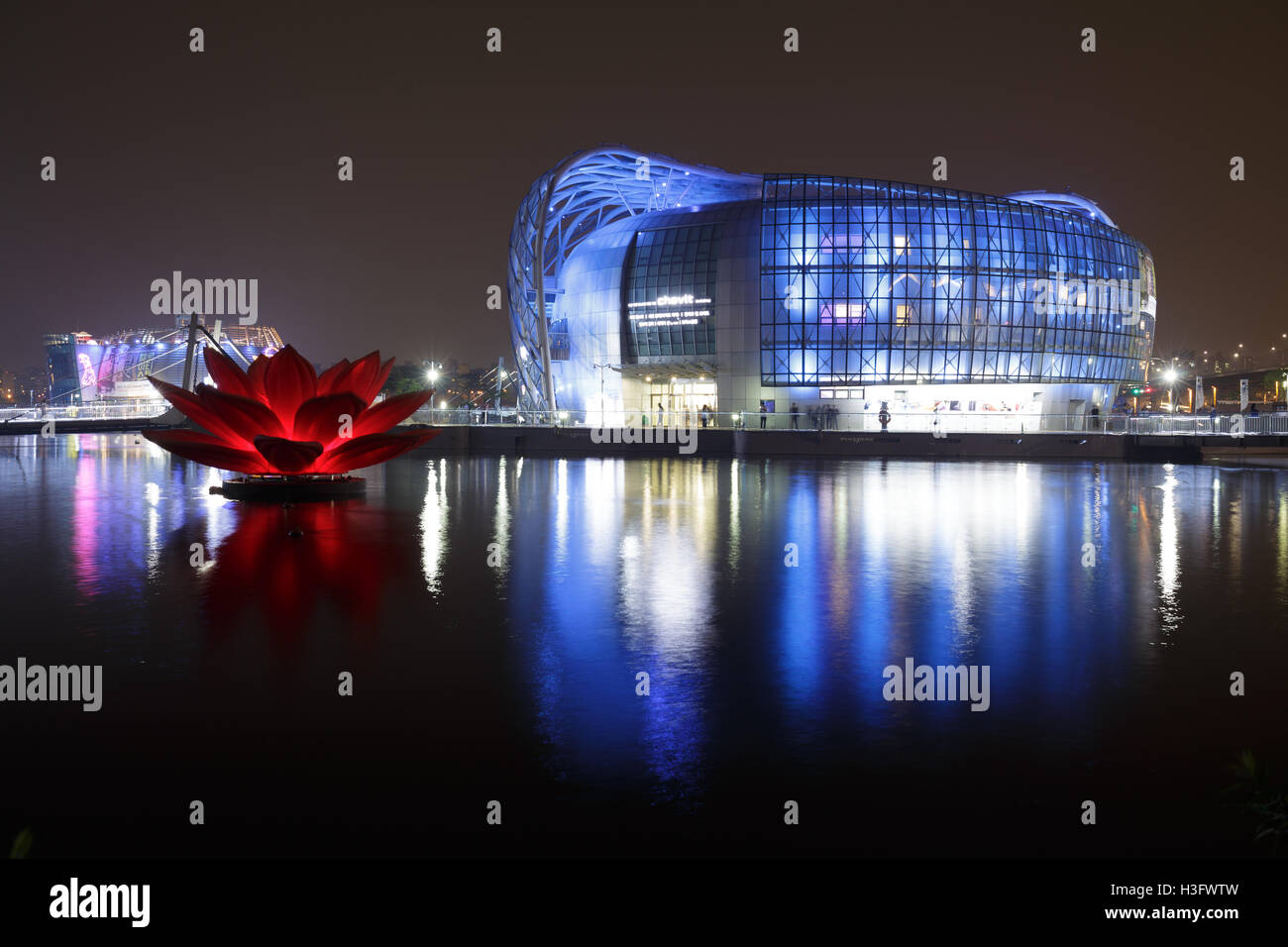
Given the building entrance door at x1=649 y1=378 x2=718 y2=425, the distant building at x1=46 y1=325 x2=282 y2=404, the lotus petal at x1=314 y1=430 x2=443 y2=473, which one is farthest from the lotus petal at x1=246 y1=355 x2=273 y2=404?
the distant building at x1=46 y1=325 x2=282 y2=404

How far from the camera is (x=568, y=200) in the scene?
73.6 m

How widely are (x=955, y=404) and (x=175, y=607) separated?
2808 inches

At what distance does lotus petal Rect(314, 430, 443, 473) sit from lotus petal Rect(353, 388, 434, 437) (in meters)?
0.37

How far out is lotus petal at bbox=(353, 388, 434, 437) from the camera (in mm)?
23141

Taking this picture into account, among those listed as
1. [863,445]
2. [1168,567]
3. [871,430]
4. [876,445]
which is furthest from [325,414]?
[871,430]

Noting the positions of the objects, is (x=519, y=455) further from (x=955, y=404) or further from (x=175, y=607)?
(x=955, y=404)

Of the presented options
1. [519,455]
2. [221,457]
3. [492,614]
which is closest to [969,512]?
[492,614]

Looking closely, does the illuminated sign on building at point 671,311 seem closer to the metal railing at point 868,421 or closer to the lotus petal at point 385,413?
the metal railing at point 868,421

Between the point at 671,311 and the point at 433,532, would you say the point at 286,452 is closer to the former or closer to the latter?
the point at 433,532

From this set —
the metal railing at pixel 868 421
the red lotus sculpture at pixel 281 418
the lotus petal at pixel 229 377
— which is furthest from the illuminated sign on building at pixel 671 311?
the lotus petal at pixel 229 377

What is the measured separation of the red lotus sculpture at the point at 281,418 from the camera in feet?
69.8

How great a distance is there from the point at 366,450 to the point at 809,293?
5455 centimetres

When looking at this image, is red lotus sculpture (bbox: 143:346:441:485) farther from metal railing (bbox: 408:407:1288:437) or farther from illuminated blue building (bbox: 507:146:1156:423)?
illuminated blue building (bbox: 507:146:1156:423)

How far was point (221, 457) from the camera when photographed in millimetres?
21938
